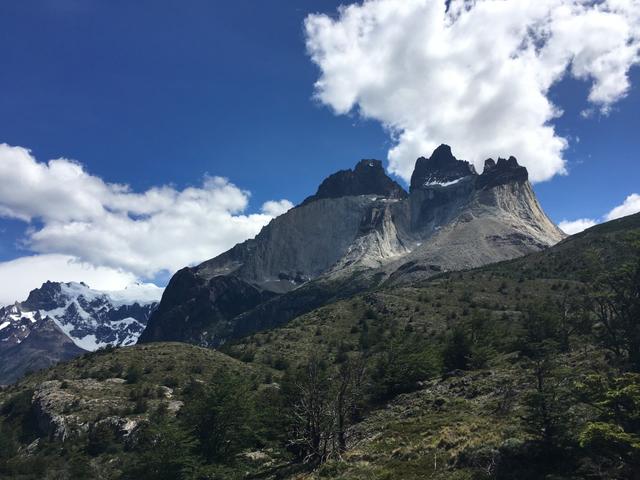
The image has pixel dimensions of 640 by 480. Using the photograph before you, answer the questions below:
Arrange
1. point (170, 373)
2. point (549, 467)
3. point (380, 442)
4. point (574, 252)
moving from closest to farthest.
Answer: point (549, 467) < point (380, 442) < point (170, 373) < point (574, 252)

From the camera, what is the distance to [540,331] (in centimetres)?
6359

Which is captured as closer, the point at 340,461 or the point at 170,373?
the point at 340,461

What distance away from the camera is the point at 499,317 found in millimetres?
112938

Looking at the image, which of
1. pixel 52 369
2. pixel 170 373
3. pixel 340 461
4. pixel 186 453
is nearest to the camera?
pixel 340 461

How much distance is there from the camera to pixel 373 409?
55062mm

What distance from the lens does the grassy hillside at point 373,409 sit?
27953 mm

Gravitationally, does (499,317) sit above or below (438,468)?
above

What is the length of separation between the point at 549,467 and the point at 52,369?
370 feet

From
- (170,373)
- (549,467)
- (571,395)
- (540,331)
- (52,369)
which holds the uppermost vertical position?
(52,369)

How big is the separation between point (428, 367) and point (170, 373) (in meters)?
54.9

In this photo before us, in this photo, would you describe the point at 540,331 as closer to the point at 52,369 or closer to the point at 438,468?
the point at 438,468

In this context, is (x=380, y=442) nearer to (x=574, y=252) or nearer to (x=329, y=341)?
(x=329, y=341)

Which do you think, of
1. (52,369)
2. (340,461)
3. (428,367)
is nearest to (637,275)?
(428,367)

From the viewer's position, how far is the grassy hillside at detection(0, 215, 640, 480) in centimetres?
2795
